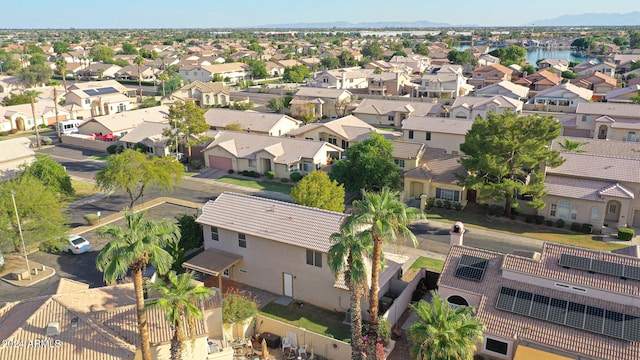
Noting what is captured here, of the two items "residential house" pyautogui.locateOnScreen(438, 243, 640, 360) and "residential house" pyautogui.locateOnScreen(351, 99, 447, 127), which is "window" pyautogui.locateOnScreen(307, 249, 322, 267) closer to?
"residential house" pyautogui.locateOnScreen(438, 243, 640, 360)

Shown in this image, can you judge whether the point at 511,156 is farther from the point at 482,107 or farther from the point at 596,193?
the point at 482,107

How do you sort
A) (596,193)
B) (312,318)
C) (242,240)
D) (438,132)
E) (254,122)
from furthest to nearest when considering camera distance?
(254,122)
(438,132)
(596,193)
(242,240)
(312,318)

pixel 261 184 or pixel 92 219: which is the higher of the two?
pixel 92 219

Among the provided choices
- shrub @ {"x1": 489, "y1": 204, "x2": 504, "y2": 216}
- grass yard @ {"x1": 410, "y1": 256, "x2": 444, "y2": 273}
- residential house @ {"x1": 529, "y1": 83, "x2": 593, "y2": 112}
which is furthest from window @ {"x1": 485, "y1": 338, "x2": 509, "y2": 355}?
residential house @ {"x1": 529, "y1": 83, "x2": 593, "y2": 112}

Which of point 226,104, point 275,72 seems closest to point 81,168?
point 226,104

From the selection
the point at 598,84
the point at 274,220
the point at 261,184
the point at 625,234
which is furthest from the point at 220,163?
the point at 598,84

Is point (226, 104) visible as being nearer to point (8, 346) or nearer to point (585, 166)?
point (585, 166)
